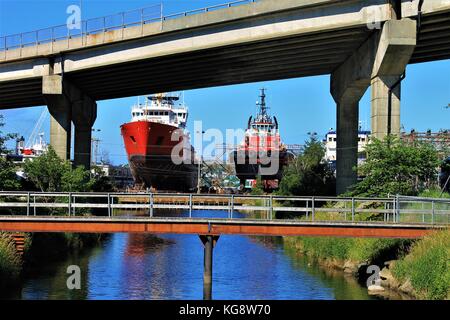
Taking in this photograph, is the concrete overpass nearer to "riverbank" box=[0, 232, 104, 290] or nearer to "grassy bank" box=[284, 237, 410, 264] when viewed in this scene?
"grassy bank" box=[284, 237, 410, 264]

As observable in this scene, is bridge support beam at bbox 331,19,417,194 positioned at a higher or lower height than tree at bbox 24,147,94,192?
higher

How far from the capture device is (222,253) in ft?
122

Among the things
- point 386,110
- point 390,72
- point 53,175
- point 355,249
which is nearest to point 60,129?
point 53,175

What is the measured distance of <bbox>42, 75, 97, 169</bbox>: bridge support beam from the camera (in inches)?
1863

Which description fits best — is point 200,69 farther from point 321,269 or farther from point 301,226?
point 301,226

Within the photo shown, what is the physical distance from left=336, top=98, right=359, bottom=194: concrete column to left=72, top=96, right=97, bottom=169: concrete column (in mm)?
22487

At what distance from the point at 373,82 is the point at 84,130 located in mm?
28799

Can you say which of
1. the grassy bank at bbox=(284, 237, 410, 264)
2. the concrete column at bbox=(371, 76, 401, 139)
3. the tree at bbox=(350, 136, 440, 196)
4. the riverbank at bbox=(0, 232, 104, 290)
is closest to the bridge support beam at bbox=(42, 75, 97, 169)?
the riverbank at bbox=(0, 232, 104, 290)

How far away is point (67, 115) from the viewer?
164ft

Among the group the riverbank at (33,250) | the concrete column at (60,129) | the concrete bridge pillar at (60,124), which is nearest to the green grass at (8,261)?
the riverbank at (33,250)

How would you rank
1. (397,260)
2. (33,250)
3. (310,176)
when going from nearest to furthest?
(397,260) → (33,250) → (310,176)

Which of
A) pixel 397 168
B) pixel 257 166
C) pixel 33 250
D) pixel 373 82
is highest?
pixel 373 82

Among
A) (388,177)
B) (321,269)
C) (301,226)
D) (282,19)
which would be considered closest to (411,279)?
(301,226)

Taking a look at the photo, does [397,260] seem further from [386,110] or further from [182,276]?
[386,110]
